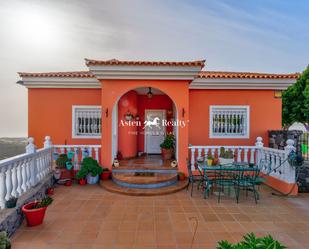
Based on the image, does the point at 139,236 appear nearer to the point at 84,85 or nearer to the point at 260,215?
the point at 260,215

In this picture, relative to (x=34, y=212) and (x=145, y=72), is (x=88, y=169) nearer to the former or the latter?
(x=34, y=212)

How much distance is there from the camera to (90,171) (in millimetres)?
6000

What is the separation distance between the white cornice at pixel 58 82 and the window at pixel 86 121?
0.96 metres

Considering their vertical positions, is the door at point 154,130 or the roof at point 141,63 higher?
the roof at point 141,63

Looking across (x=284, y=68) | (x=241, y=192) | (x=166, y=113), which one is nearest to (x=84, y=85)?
(x=166, y=113)

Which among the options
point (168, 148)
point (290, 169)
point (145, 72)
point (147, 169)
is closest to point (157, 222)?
point (147, 169)

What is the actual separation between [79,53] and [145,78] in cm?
770

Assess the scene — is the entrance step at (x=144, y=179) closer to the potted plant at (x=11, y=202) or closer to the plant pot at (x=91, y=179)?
the plant pot at (x=91, y=179)

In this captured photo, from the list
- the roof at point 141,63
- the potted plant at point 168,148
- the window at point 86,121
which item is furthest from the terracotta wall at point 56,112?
the potted plant at point 168,148

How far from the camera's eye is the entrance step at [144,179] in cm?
560

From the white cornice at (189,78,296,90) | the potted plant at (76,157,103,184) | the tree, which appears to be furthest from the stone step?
the tree

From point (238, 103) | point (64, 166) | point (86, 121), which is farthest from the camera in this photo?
point (86, 121)

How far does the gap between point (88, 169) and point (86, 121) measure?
9.31 feet

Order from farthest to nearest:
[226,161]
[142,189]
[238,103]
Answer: [238,103]
[142,189]
[226,161]
